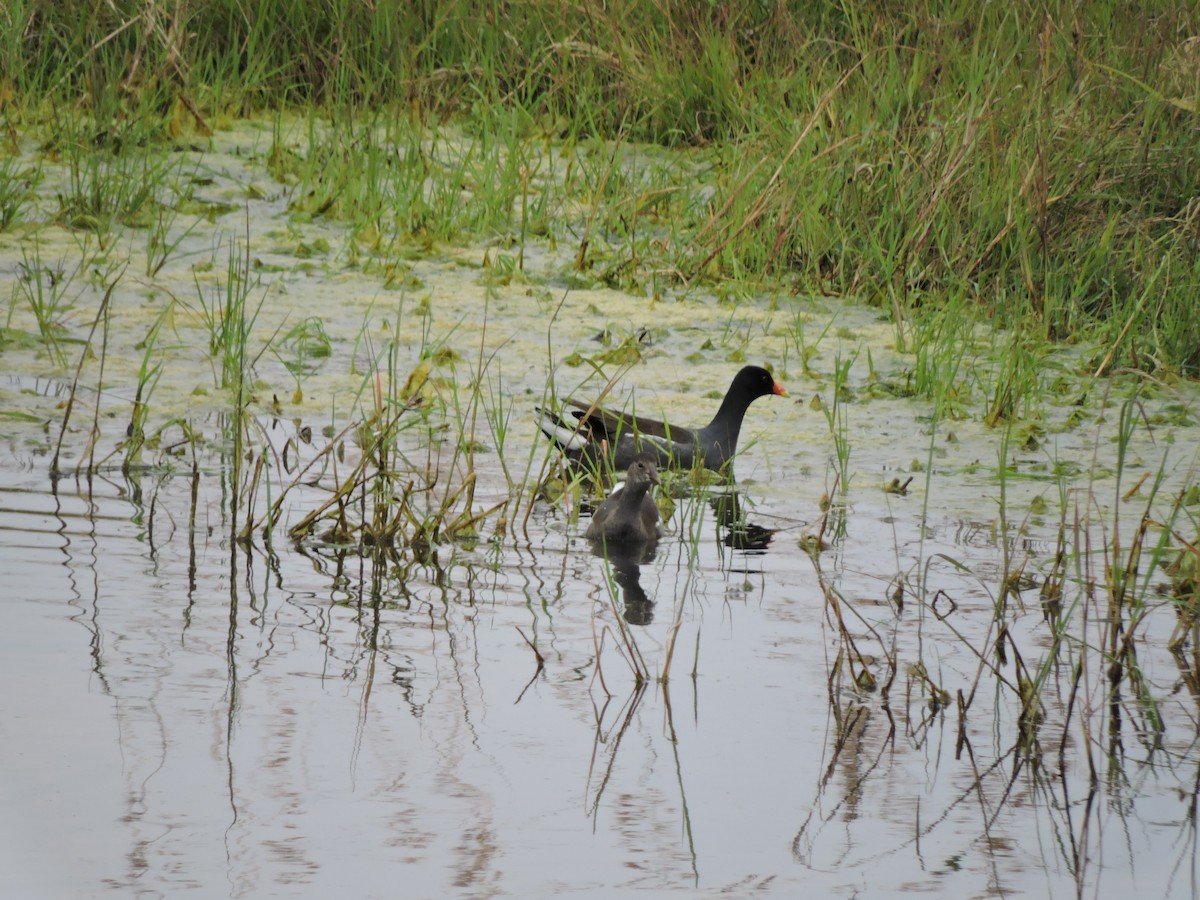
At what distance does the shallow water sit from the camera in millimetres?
3355

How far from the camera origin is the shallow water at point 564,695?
3.36m

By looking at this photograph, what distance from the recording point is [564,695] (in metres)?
4.20

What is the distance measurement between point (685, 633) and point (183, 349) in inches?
149

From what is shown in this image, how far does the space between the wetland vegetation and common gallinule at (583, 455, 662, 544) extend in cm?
12

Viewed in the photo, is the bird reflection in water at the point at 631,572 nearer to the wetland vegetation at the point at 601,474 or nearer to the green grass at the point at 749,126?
the wetland vegetation at the point at 601,474

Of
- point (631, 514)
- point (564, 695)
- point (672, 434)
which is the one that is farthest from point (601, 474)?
point (564, 695)

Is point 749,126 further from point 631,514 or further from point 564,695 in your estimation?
point 564,695

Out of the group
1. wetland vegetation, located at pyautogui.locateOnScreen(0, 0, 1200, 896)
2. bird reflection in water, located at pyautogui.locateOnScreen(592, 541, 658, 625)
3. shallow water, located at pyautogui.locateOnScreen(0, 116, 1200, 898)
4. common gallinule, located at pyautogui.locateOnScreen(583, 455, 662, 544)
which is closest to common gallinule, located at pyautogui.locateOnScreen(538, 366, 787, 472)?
wetland vegetation, located at pyautogui.locateOnScreen(0, 0, 1200, 896)

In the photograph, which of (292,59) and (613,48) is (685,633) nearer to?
(613,48)

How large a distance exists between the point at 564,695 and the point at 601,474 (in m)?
3.20

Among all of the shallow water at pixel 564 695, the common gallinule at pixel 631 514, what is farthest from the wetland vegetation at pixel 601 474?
the common gallinule at pixel 631 514

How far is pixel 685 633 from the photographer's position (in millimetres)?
4789

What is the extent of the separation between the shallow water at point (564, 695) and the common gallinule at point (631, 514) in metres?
0.12

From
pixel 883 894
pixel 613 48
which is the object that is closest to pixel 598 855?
pixel 883 894
